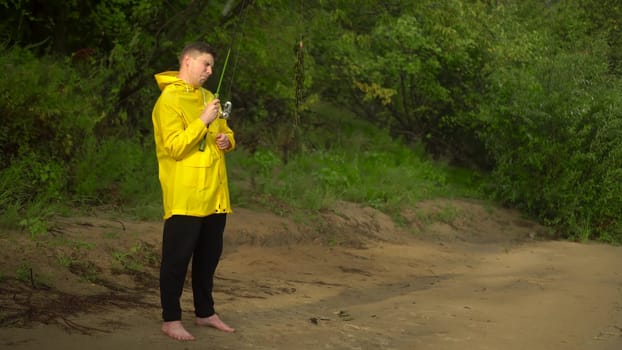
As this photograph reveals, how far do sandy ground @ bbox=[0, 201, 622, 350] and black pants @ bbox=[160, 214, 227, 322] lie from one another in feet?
0.93

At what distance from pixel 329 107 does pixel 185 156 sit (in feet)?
50.4

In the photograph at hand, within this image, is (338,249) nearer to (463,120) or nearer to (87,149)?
(87,149)

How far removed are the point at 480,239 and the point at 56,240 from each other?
26.7ft

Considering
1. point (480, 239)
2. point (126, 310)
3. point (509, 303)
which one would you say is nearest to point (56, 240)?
point (126, 310)

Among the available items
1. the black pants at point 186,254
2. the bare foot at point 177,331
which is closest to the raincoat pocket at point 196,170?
the black pants at point 186,254

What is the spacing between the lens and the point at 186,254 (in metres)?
5.81

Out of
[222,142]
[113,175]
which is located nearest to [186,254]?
[222,142]

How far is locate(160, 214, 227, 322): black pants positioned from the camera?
5758 mm

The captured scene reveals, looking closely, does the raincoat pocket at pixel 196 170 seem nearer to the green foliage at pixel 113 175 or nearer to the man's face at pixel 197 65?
the man's face at pixel 197 65

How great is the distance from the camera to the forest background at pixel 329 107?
10648 millimetres

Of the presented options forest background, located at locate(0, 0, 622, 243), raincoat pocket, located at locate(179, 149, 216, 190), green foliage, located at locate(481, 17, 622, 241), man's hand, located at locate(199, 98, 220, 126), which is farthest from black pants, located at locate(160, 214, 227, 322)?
green foliage, located at locate(481, 17, 622, 241)

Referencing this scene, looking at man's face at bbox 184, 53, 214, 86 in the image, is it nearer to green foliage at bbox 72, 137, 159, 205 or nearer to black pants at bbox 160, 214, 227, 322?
black pants at bbox 160, 214, 227, 322

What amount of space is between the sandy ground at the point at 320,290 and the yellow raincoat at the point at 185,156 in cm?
96

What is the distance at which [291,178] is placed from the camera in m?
14.1
